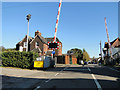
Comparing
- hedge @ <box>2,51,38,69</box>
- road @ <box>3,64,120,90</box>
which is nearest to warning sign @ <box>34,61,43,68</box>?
hedge @ <box>2,51,38,69</box>

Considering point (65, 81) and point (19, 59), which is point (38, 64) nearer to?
point (19, 59)

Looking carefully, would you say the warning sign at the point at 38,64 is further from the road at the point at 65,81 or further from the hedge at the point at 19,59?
the road at the point at 65,81

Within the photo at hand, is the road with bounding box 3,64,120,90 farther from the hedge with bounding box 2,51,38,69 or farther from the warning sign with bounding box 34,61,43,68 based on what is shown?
the hedge with bounding box 2,51,38,69

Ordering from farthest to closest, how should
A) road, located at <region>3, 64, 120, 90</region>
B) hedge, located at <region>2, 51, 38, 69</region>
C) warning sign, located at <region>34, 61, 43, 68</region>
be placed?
hedge, located at <region>2, 51, 38, 69</region> < warning sign, located at <region>34, 61, 43, 68</region> < road, located at <region>3, 64, 120, 90</region>

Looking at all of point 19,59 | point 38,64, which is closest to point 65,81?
point 38,64

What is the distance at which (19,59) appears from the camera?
19.5 metres

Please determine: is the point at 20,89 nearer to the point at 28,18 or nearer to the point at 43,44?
the point at 28,18

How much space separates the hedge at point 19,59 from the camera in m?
19.2

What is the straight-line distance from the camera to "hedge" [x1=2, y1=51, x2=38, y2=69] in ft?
62.9

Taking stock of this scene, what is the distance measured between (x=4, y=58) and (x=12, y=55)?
1.29 m

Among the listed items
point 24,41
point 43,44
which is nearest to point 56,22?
point 43,44

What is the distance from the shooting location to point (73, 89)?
6852mm

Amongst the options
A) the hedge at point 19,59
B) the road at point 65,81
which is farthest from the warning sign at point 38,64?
the road at point 65,81

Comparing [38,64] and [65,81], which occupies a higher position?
[38,64]
